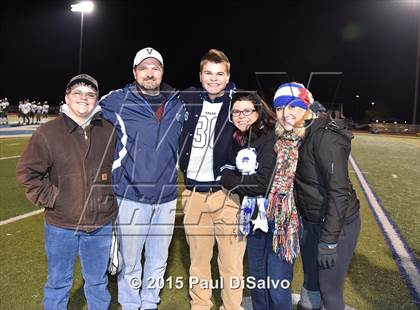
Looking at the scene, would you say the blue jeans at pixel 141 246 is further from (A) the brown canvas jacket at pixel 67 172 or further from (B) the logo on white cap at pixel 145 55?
(B) the logo on white cap at pixel 145 55

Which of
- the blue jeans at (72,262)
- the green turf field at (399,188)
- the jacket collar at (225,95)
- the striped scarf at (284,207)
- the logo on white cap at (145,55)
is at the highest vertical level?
the logo on white cap at (145,55)

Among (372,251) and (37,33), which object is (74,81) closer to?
(372,251)

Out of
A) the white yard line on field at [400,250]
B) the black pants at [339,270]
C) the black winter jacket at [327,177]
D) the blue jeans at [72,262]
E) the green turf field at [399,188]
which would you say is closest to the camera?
the black winter jacket at [327,177]

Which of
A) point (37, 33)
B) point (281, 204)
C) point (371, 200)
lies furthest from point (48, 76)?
point (281, 204)

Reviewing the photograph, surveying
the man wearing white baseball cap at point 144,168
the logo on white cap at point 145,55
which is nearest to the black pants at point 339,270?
the man wearing white baseball cap at point 144,168

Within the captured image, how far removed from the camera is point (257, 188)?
296 centimetres

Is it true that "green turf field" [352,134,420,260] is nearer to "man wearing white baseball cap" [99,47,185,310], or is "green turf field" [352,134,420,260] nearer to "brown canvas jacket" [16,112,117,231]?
"man wearing white baseball cap" [99,47,185,310]

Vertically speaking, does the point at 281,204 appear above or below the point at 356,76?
below

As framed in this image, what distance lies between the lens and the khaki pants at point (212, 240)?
3.22 meters

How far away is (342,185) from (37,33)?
203ft

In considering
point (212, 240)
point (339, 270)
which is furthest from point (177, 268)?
point (339, 270)

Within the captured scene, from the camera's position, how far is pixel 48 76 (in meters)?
56.7

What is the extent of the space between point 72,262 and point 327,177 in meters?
1.92

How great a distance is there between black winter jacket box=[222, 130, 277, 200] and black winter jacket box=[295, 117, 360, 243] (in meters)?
0.22
